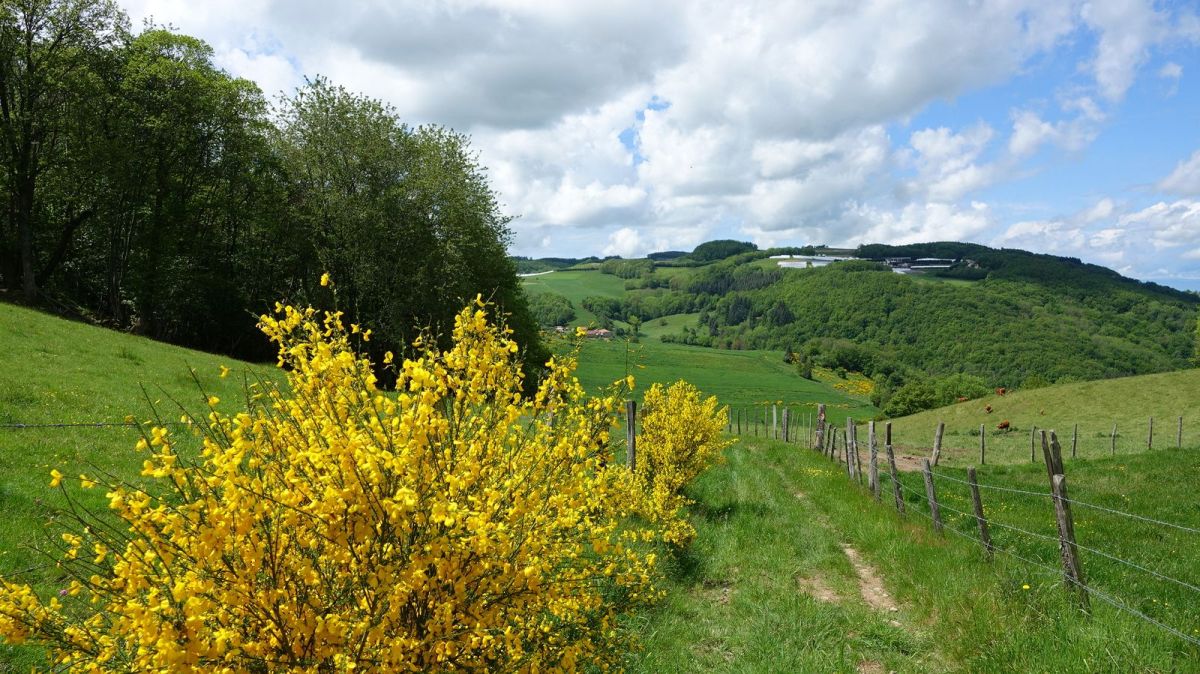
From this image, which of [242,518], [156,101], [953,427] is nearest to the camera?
[242,518]

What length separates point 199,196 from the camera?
31.4m

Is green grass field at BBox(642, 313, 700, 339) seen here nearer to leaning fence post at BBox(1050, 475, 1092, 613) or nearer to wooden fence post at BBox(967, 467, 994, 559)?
wooden fence post at BBox(967, 467, 994, 559)

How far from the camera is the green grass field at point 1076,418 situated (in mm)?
29812

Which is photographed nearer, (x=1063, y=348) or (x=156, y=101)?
(x=156, y=101)

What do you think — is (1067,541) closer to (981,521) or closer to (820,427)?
(981,521)

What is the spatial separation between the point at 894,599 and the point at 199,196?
119ft

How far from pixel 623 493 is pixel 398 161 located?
26.7 m

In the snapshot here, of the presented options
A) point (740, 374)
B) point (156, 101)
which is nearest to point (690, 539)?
point (156, 101)

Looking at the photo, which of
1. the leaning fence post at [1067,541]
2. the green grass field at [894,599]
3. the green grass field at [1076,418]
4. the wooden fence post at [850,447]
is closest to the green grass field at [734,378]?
the green grass field at [1076,418]

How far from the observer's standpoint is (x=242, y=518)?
2.93 meters

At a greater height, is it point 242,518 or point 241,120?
point 241,120

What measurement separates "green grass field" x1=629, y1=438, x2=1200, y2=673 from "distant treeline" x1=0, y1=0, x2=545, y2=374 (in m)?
19.7

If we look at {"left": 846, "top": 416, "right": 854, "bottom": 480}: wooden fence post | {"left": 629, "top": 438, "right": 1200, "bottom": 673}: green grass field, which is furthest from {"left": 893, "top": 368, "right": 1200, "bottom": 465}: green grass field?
{"left": 629, "top": 438, "right": 1200, "bottom": 673}: green grass field

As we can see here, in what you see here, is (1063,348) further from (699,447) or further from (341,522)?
(341,522)
